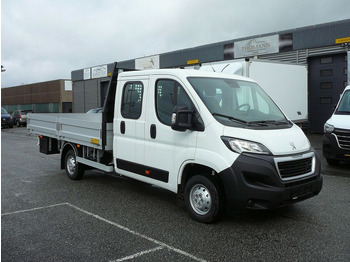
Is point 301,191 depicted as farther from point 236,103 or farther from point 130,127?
point 130,127

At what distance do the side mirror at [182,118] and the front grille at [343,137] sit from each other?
5.23 m

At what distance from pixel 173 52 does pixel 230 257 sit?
2300cm

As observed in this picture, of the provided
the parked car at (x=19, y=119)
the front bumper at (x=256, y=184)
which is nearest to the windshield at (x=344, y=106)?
the front bumper at (x=256, y=184)

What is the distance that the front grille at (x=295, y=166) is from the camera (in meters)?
4.63

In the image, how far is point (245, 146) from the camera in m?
4.58

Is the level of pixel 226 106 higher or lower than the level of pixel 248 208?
higher

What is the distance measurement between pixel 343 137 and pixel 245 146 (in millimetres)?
5105

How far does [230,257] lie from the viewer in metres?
3.92

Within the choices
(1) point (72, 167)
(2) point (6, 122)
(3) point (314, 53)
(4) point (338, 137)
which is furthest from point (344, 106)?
(2) point (6, 122)

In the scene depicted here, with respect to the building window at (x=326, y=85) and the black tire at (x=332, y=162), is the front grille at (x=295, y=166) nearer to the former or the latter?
the black tire at (x=332, y=162)

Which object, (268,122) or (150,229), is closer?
(150,229)

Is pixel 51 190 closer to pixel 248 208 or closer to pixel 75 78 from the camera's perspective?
pixel 248 208

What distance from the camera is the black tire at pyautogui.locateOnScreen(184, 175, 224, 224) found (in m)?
4.83

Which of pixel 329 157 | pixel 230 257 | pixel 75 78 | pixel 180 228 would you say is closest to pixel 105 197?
pixel 180 228
